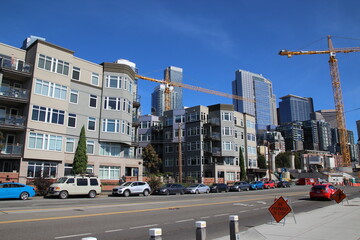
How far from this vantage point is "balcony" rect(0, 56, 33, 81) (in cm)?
3111

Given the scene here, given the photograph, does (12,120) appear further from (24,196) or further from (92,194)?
(92,194)

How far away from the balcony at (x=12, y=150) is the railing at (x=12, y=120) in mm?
2204

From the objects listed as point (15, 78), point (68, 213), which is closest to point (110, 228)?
point (68, 213)

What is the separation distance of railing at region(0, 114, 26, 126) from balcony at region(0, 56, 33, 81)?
14.3 ft

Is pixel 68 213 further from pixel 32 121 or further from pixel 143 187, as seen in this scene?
pixel 32 121

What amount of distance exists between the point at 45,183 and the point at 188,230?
2150 cm

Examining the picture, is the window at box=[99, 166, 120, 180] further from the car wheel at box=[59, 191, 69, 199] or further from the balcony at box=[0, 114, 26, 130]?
the car wheel at box=[59, 191, 69, 199]

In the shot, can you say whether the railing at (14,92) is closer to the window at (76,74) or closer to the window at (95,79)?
the window at (76,74)

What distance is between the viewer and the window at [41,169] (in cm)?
3152

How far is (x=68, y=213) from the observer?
583 inches

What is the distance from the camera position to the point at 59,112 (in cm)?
3469

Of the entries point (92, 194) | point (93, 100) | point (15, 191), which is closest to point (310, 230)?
point (92, 194)

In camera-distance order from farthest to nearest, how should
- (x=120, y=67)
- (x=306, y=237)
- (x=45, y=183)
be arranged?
(x=120, y=67), (x=45, y=183), (x=306, y=237)

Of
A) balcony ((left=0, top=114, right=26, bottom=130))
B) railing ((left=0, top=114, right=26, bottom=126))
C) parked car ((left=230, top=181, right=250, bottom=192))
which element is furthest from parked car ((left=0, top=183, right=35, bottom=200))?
parked car ((left=230, top=181, right=250, bottom=192))
